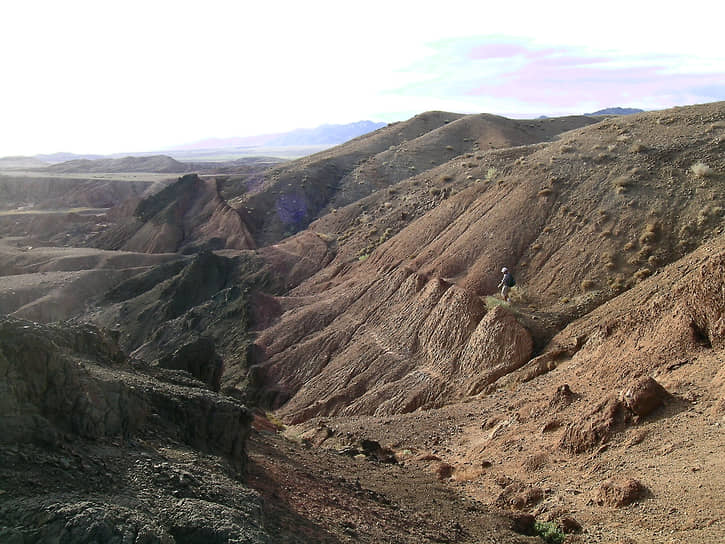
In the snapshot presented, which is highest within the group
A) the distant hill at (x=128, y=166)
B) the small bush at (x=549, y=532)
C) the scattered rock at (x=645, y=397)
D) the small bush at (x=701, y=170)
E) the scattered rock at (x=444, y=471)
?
the distant hill at (x=128, y=166)

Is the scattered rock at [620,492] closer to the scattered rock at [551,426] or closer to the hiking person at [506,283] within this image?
the scattered rock at [551,426]

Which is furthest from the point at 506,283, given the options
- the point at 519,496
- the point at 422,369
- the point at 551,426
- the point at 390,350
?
the point at 519,496

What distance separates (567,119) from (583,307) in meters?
56.8

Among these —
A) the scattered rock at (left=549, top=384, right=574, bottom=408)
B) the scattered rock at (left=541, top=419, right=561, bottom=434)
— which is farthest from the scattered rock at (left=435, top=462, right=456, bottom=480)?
the scattered rock at (left=549, top=384, right=574, bottom=408)

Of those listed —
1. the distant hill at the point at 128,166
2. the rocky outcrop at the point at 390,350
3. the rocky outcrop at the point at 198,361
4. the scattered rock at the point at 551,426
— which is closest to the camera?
Answer: the scattered rock at the point at 551,426

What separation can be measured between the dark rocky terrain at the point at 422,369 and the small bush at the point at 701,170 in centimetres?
8

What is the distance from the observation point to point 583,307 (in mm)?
19906

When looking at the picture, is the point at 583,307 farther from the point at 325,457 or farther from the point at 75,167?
the point at 75,167

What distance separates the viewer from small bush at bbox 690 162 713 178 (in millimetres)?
22109

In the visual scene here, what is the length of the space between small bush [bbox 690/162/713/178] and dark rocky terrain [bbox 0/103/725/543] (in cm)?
8

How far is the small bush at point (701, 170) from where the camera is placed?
72.5 ft

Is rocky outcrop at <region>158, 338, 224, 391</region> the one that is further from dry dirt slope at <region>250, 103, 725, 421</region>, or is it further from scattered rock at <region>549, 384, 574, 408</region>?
scattered rock at <region>549, 384, 574, 408</region>

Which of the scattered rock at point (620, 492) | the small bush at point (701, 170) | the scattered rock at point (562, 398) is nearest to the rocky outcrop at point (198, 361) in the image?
the scattered rock at point (562, 398)

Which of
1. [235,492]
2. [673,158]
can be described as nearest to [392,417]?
[235,492]
